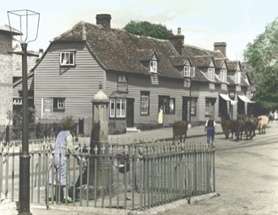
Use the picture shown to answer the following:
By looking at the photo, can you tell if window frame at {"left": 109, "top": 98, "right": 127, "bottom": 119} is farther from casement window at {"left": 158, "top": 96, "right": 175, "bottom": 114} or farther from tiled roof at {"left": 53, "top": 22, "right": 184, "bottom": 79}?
casement window at {"left": 158, "top": 96, "right": 175, "bottom": 114}

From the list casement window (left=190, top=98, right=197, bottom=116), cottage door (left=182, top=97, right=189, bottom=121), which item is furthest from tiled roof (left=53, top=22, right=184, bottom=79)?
casement window (left=190, top=98, right=197, bottom=116)

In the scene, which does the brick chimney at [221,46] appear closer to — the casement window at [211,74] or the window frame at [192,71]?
the casement window at [211,74]

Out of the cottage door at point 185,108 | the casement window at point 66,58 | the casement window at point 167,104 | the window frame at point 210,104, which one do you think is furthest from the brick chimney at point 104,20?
the window frame at point 210,104

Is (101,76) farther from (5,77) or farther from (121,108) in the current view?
(5,77)

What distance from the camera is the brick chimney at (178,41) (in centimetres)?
5194

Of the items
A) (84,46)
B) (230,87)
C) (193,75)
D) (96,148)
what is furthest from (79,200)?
(230,87)

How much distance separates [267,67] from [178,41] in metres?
9.86

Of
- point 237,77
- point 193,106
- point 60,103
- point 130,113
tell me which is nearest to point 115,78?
point 130,113

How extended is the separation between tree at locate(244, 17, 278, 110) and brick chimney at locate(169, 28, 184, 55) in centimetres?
928

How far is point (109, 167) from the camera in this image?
10.1m

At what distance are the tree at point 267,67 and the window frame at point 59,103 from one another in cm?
2411

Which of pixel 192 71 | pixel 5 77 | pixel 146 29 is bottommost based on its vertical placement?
pixel 5 77

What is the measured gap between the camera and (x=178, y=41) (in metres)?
52.3

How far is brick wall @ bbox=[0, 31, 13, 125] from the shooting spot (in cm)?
3550
